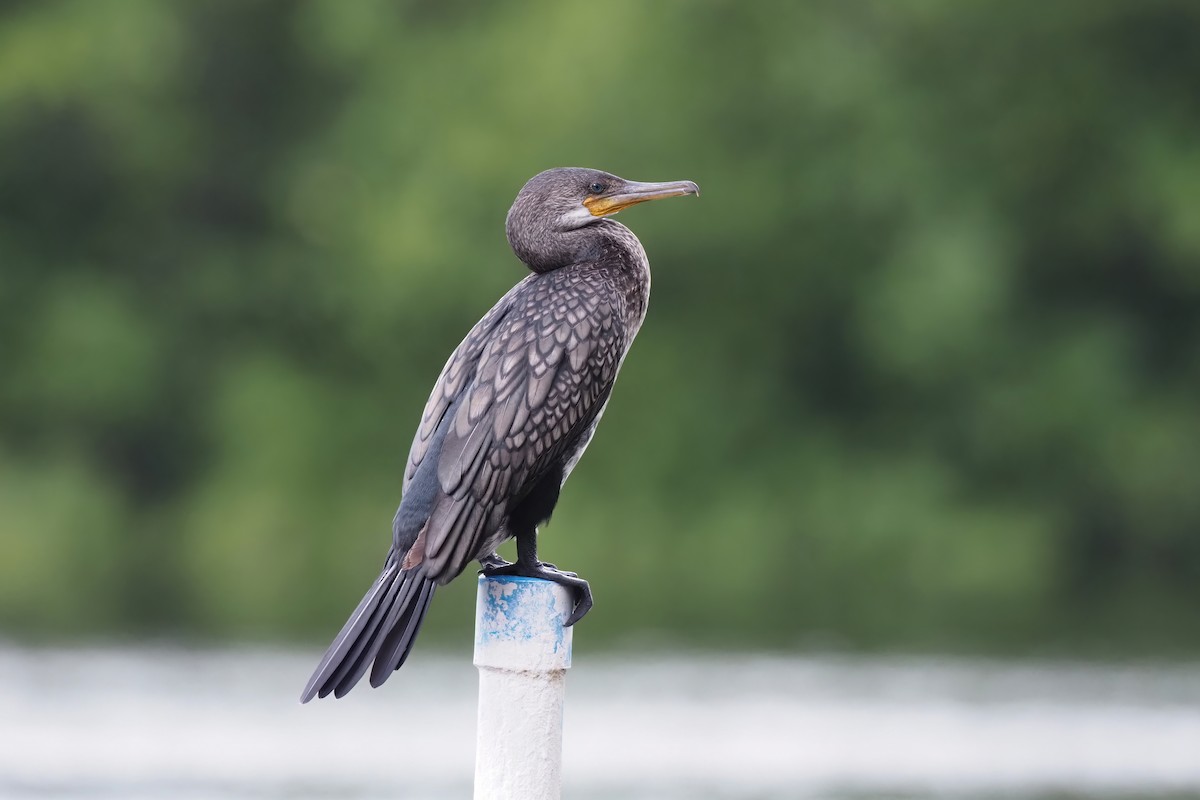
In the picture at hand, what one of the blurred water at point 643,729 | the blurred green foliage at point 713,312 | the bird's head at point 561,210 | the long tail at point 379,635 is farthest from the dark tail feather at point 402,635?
the blurred green foliage at point 713,312

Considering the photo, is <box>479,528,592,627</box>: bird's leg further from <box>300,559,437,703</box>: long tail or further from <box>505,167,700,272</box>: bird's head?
<box>505,167,700,272</box>: bird's head

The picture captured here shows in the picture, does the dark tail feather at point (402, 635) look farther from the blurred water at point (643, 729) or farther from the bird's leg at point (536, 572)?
the blurred water at point (643, 729)

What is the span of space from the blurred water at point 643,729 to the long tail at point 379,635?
625 cm

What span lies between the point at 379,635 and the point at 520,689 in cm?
35

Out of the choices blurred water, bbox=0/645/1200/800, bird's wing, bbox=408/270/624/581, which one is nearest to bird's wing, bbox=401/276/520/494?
bird's wing, bbox=408/270/624/581

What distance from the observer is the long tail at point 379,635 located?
13.7 ft

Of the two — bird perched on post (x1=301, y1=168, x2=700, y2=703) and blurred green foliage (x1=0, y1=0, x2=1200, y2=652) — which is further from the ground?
blurred green foliage (x1=0, y1=0, x2=1200, y2=652)

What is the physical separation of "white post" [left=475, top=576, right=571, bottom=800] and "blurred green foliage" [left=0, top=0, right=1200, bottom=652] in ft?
45.3

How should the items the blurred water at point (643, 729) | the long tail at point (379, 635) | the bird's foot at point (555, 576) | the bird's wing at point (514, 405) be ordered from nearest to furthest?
the long tail at point (379, 635) → the bird's foot at point (555, 576) → the bird's wing at point (514, 405) → the blurred water at point (643, 729)

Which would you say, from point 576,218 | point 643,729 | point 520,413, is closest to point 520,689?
point 520,413

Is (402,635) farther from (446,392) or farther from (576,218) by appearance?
(576,218)

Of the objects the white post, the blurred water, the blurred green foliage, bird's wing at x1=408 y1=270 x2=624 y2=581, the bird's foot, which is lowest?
the white post

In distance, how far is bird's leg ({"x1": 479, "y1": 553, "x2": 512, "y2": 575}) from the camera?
4520mm

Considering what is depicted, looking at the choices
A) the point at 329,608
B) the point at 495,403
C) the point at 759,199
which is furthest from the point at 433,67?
the point at 495,403
